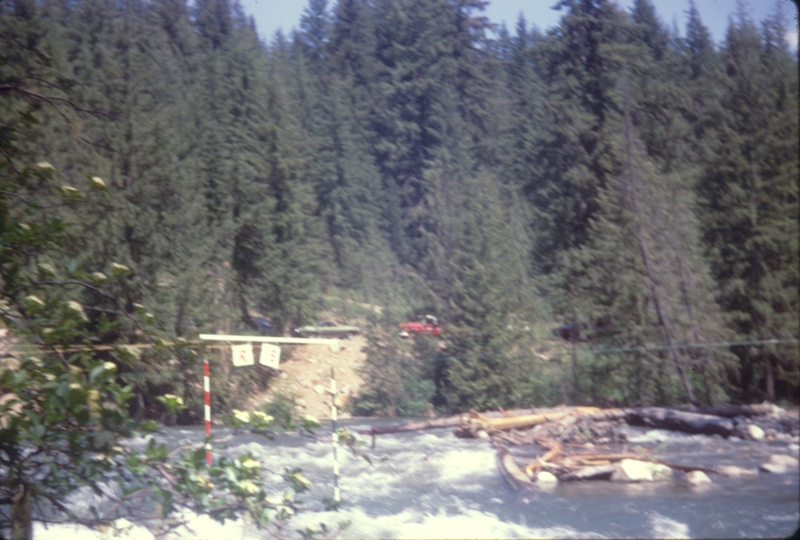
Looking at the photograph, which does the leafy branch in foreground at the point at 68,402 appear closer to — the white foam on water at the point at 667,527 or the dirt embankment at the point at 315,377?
the dirt embankment at the point at 315,377

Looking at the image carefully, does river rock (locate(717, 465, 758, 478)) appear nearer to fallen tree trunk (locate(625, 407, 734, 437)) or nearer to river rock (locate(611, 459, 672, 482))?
fallen tree trunk (locate(625, 407, 734, 437))

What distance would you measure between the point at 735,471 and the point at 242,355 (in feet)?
8.32

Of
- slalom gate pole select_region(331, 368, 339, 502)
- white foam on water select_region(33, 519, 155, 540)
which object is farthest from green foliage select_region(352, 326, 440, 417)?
white foam on water select_region(33, 519, 155, 540)

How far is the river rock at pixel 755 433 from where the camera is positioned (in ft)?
10.9

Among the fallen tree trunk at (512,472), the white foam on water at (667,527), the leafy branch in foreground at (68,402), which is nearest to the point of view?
the leafy branch in foreground at (68,402)

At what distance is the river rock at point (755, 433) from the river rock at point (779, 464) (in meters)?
0.11

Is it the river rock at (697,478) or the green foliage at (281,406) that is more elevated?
the green foliage at (281,406)

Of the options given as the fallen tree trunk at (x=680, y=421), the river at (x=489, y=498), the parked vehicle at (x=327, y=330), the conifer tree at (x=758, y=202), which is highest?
the conifer tree at (x=758, y=202)

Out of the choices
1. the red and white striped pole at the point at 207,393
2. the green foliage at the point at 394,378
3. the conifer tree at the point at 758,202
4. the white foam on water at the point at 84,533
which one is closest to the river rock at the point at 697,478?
the conifer tree at the point at 758,202

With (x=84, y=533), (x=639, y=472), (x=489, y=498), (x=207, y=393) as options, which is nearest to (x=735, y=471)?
(x=639, y=472)

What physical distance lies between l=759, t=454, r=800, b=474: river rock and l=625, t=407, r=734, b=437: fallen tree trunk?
22 centimetres

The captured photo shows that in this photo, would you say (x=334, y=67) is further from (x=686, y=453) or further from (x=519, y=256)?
(x=686, y=453)

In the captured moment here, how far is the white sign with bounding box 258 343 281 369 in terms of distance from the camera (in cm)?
279

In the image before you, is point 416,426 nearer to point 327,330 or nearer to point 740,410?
point 327,330
